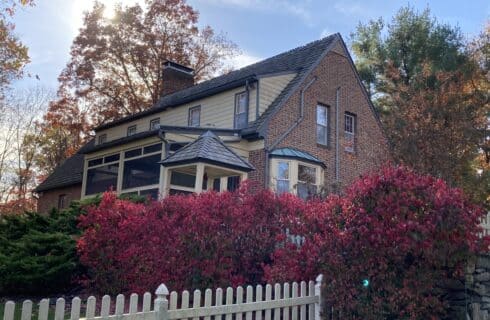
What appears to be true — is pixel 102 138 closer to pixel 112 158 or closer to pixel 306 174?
pixel 112 158

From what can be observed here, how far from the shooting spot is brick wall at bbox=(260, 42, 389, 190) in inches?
679

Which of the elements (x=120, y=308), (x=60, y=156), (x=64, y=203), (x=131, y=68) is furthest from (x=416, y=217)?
(x=60, y=156)

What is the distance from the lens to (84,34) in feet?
108

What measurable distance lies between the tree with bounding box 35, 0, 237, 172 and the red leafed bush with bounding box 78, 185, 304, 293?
2472cm

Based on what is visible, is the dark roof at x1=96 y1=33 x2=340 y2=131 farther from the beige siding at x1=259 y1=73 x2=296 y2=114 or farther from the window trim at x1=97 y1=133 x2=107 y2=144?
the window trim at x1=97 y1=133 x2=107 y2=144

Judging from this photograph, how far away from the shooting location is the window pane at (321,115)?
18.6 m

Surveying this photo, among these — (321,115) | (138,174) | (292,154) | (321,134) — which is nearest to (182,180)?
(138,174)

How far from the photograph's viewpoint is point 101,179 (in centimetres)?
2111

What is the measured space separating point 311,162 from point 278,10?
508cm

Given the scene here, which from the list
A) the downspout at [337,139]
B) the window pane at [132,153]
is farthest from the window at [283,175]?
the window pane at [132,153]

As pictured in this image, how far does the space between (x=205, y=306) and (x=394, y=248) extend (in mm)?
2311

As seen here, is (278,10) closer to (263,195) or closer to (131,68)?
(263,195)

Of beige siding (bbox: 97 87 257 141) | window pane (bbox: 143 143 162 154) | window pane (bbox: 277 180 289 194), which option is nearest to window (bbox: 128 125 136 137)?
beige siding (bbox: 97 87 257 141)

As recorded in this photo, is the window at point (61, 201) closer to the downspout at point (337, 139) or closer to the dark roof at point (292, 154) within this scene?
the dark roof at point (292, 154)
